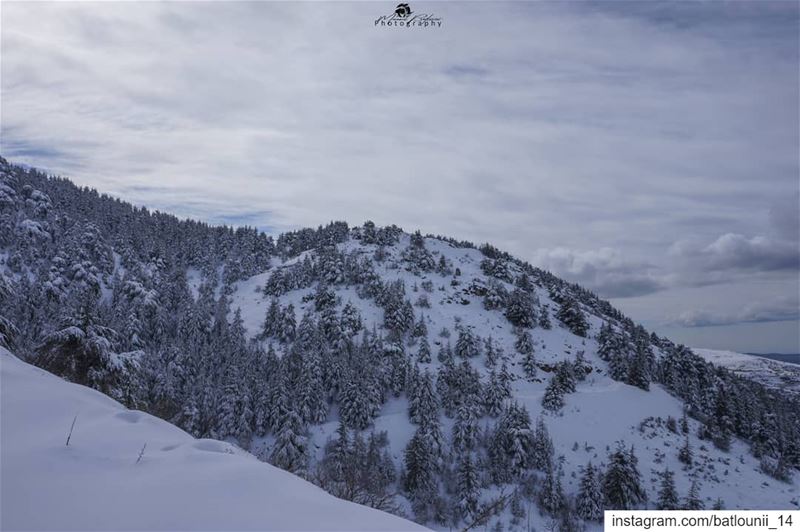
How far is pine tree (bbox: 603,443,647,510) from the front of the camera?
4591 cm

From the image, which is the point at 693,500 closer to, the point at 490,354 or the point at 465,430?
the point at 465,430

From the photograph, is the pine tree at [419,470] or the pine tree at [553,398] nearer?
the pine tree at [419,470]

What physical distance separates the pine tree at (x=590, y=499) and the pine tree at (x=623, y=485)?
131 centimetres

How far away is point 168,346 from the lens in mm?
57375

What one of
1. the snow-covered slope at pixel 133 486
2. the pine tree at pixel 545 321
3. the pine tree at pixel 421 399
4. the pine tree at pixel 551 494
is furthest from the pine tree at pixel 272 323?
the snow-covered slope at pixel 133 486

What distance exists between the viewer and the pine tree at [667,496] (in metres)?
45.2

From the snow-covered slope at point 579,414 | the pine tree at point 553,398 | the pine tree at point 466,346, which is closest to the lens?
the snow-covered slope at point 579,414

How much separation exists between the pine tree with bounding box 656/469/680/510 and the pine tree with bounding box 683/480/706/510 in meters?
0.93

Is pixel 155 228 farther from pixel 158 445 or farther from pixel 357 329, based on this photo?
pixel 158 445

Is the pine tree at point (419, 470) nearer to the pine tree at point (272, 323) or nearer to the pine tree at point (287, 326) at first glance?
the pine tree at point (287, 326)

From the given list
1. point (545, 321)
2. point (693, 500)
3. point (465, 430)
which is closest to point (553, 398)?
point (465, 430)

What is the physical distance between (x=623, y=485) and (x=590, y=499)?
4085mm

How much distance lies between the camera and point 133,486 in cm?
404

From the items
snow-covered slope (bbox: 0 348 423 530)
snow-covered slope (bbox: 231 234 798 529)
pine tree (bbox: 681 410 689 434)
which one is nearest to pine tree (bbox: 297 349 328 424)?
snow-covered slope (bbox: 231 234 798 529)
